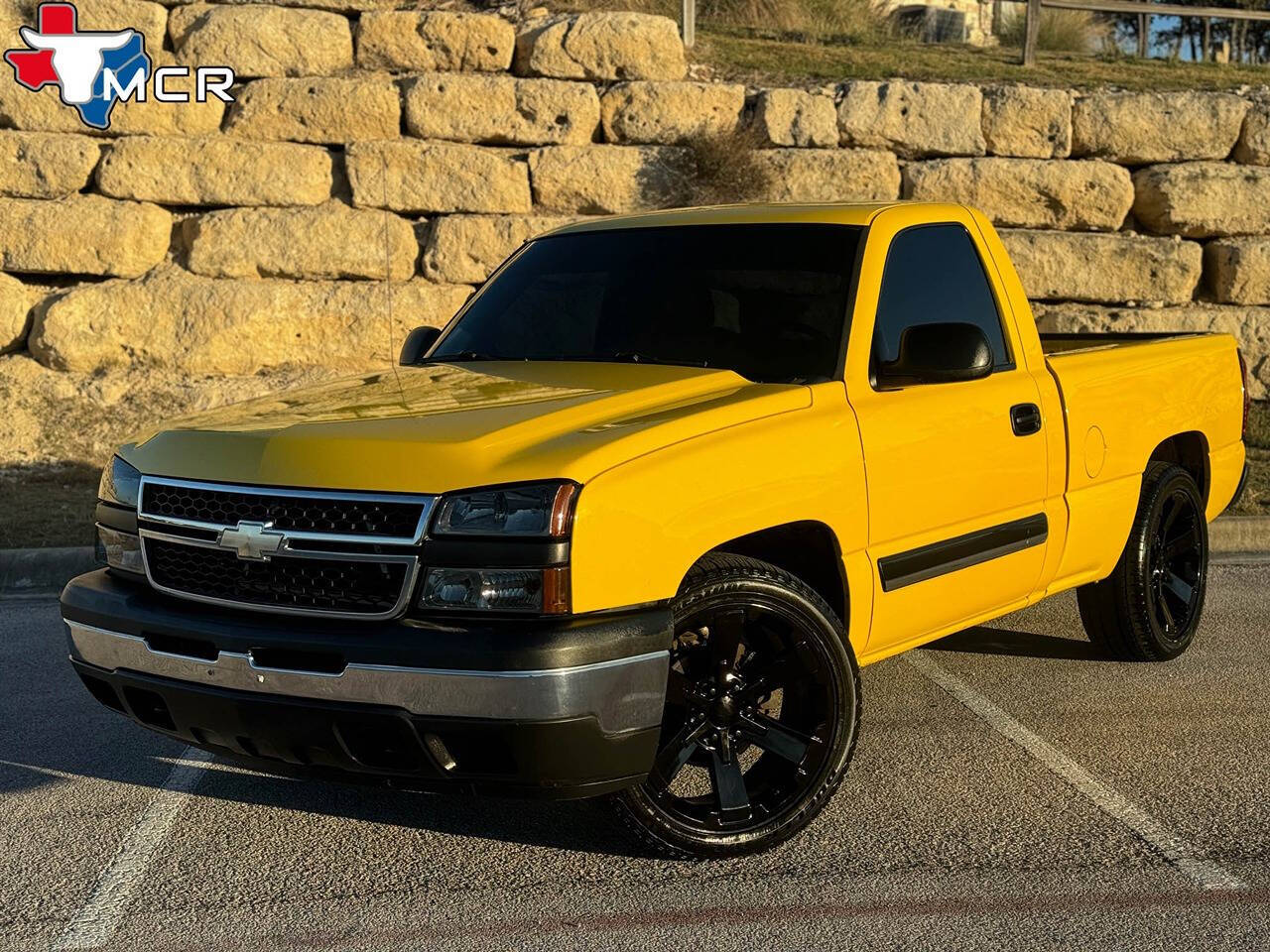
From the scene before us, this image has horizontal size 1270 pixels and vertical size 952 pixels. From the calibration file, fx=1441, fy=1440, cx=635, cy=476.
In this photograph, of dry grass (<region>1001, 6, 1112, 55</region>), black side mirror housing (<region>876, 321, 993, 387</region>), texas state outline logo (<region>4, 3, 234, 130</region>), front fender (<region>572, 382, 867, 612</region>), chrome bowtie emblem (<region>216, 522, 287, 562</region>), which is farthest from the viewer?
dry grass (<region>1001, 6, 1112, 55</region>)

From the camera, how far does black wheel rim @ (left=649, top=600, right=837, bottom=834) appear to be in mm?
4059

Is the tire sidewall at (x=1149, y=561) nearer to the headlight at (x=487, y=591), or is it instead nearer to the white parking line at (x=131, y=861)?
the headlight at (x=487, y=591)

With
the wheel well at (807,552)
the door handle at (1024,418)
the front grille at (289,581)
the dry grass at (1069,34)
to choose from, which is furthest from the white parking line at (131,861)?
the dry grass at (1069,34)

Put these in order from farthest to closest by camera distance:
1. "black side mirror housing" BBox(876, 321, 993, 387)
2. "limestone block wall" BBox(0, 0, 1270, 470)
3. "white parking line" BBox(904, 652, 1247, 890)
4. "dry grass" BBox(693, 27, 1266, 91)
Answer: "dry grass" BBox(693, 27, 1266, 91)
"limestone block wall" BBox(0, 0, 1270, 470)
"black side mirror housing" BBox(876, 321, 993, 387)
"white parking line" BBox(904, 652, 1247, 890)

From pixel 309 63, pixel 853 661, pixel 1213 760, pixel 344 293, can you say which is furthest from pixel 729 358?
pixel 309 63

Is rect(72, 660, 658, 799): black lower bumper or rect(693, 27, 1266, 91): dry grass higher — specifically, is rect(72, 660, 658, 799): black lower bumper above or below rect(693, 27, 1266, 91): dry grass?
below

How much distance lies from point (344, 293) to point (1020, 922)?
9.81m

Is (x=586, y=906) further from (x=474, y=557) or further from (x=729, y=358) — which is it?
(x=729, y=358)

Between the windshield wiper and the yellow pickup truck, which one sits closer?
the yellow pickup truck

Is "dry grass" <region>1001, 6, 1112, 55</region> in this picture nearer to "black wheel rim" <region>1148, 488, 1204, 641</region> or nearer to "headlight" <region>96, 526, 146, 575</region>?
"black wheel rim" <region>1148, 488, 1204, 641</region>

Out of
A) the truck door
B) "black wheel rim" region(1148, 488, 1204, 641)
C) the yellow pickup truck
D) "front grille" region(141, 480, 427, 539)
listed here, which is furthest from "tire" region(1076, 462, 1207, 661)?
"front grille" region(141, 480, 427, 539)

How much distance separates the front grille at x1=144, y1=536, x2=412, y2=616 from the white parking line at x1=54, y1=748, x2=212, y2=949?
2.74ft

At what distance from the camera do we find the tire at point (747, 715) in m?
3.99

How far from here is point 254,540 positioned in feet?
12.6
